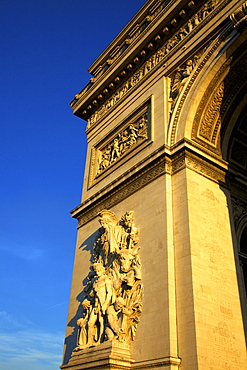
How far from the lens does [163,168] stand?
37.4 ft

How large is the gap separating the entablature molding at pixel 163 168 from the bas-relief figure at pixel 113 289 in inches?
38.5

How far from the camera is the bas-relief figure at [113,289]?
395 inches

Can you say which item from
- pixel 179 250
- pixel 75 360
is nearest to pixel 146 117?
pixel 179 250

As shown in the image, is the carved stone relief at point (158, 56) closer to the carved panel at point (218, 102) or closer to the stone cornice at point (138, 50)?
the stone cornice at point (138, 50)

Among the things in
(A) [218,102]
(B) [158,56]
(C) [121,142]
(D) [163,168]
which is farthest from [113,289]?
(B) [158,56]

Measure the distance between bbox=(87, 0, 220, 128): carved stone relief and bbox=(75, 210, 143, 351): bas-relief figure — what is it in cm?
→ 573

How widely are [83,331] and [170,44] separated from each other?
9986mm

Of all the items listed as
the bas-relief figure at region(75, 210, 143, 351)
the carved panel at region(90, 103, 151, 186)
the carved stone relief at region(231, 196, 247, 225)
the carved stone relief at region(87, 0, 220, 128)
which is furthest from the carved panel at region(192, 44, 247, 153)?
the bas-relief figure at region(75, 210, 143, 351)

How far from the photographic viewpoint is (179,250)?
9.91 meters

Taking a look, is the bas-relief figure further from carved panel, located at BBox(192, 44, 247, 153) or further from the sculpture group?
carved panel, located at BBox(192, 44, 247, 153)

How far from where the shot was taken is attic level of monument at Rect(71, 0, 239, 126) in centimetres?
1287

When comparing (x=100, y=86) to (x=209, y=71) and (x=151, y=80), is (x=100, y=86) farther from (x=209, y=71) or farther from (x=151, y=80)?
(x=209, y=71)

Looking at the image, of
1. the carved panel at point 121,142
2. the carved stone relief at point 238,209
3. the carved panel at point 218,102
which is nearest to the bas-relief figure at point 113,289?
the carved panel at point 121,142

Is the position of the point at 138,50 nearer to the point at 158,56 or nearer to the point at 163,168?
the point at 158,56
